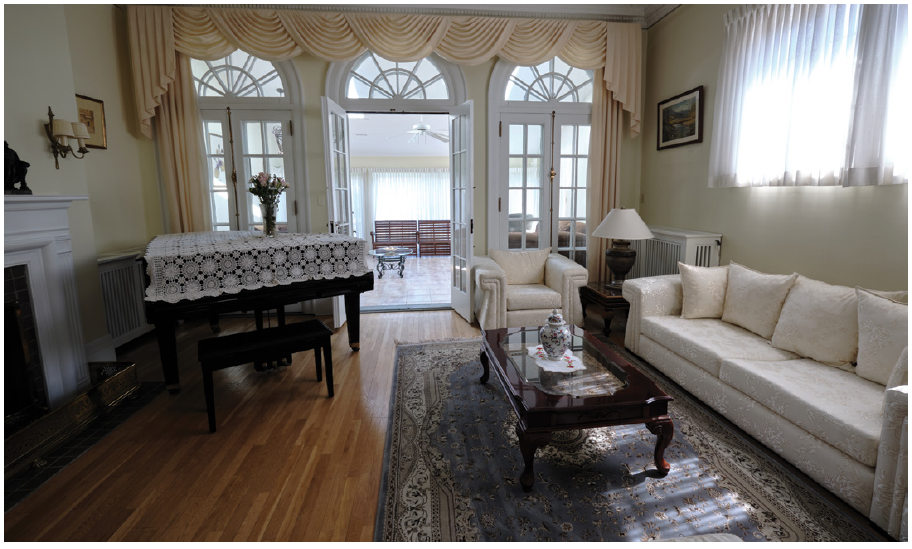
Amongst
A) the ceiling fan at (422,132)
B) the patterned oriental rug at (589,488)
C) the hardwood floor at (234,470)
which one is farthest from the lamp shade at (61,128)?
the ceiling fan at (422,132)

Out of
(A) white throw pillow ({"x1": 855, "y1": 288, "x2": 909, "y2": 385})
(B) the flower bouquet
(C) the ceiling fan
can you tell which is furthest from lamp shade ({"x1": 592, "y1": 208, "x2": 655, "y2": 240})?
(C) the ceiling fan

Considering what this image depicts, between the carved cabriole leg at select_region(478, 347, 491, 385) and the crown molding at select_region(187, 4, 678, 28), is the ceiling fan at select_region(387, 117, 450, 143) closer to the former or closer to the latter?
the crown molding at select_region(187, 4, 678, 28)

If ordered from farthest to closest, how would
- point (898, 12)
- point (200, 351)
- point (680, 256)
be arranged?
point (680, 256) < point (200, 351) < point (898, 12)

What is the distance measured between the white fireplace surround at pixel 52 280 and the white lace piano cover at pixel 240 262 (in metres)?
0.50

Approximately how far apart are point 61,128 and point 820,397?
173 inches

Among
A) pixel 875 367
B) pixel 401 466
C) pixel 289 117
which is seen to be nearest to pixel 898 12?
pixel 875 367

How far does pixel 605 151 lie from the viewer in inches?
189

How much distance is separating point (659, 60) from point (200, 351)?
190 inches

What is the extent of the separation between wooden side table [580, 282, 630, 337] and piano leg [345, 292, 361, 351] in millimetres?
2152

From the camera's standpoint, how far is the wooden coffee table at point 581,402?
6.31 feet

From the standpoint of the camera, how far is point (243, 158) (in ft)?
15.0

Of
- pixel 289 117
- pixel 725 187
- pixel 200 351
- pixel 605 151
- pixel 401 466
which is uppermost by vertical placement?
pixel 289 117

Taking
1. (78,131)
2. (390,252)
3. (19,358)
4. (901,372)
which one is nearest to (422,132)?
(390,252)

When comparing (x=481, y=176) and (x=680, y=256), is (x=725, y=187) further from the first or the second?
(x=481, y=176)
